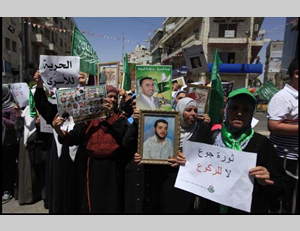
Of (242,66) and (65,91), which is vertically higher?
(242,66)

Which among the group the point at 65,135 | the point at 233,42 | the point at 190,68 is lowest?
the point at 65,135

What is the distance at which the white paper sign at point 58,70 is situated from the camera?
2613mm

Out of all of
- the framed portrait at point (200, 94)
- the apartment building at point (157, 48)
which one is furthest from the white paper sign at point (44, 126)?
the apartment building at point (157, 48)

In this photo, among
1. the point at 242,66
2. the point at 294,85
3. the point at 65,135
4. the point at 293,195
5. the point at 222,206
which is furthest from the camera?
the point at 242,66

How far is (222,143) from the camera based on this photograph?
1815 mm

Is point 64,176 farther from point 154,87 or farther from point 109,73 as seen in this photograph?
point 154,87

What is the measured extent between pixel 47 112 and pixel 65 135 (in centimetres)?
47

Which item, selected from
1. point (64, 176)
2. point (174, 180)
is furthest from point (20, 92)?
point (174, 180)

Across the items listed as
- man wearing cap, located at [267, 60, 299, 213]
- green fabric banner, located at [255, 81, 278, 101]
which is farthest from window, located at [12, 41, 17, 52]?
man wearing cap, located at [267, 60, 299, 213]

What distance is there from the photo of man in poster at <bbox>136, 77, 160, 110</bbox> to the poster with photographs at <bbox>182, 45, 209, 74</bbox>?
2.48 meters

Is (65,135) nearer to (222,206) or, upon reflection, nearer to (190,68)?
(222,206)

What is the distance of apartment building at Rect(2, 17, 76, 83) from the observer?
15.0 meters

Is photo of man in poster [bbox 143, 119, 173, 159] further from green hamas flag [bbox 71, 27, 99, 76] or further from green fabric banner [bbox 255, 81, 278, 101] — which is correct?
green fabric banner [bbox 255, 81, 278, 101]

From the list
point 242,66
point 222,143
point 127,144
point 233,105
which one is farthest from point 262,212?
point 242,66
